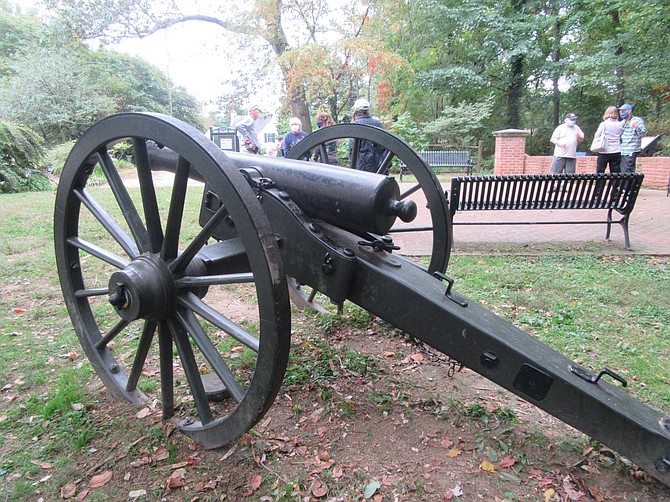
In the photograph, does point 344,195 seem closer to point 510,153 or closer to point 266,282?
point 266,282

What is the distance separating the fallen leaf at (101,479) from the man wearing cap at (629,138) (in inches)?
350

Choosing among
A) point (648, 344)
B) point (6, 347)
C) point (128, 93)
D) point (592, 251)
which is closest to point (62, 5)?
point (128, 93)

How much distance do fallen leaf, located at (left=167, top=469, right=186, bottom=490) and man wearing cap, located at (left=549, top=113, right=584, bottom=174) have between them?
7.93m

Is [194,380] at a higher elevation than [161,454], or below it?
higher

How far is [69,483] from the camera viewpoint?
6.19 feet

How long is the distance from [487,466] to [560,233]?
17.4ft

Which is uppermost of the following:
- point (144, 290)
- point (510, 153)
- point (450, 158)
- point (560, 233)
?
point (510, 153)

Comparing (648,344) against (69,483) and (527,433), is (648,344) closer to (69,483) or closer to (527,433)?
(527,433)

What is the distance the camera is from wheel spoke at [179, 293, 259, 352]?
166 cm

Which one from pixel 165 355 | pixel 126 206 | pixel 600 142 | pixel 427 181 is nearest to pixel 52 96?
pixel 600 142

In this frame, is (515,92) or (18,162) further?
(515,92)

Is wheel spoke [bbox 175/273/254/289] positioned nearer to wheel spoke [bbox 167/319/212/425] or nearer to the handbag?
wheel spoke [bbox 167/319/212/425]

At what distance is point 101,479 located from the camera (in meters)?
1.90

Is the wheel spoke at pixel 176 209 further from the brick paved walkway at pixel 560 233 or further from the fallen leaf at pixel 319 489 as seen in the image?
the brick paved walkway at pixel 560 233
